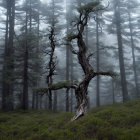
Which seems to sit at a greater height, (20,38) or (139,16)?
(139,16)

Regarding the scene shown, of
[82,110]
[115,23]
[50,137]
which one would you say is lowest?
[50,137]

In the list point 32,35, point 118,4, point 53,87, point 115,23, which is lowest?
point 53,87

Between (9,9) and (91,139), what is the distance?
21401mm

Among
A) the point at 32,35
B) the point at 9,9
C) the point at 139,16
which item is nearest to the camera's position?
the point at 32,35

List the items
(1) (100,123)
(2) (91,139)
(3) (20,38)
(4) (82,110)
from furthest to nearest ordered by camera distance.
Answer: (3) (20,38), (4) (82,110), (1) (100,123), (2) (91,139)

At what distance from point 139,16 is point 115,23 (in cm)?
721

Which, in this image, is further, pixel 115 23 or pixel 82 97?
pixel 115 23

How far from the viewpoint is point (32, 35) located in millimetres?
15555

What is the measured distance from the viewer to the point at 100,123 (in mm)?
6344

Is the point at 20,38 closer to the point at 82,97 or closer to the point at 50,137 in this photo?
the point at 82,97

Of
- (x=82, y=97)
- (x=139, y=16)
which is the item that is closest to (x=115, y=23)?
(x=139, y=16)

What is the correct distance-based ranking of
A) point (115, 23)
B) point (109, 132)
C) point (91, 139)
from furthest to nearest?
point (115, 23) < point (109, 132) < point (91, 139)

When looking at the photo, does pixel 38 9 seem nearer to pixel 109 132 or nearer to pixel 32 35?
pixel 32 35

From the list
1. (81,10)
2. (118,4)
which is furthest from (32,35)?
(118,4)
